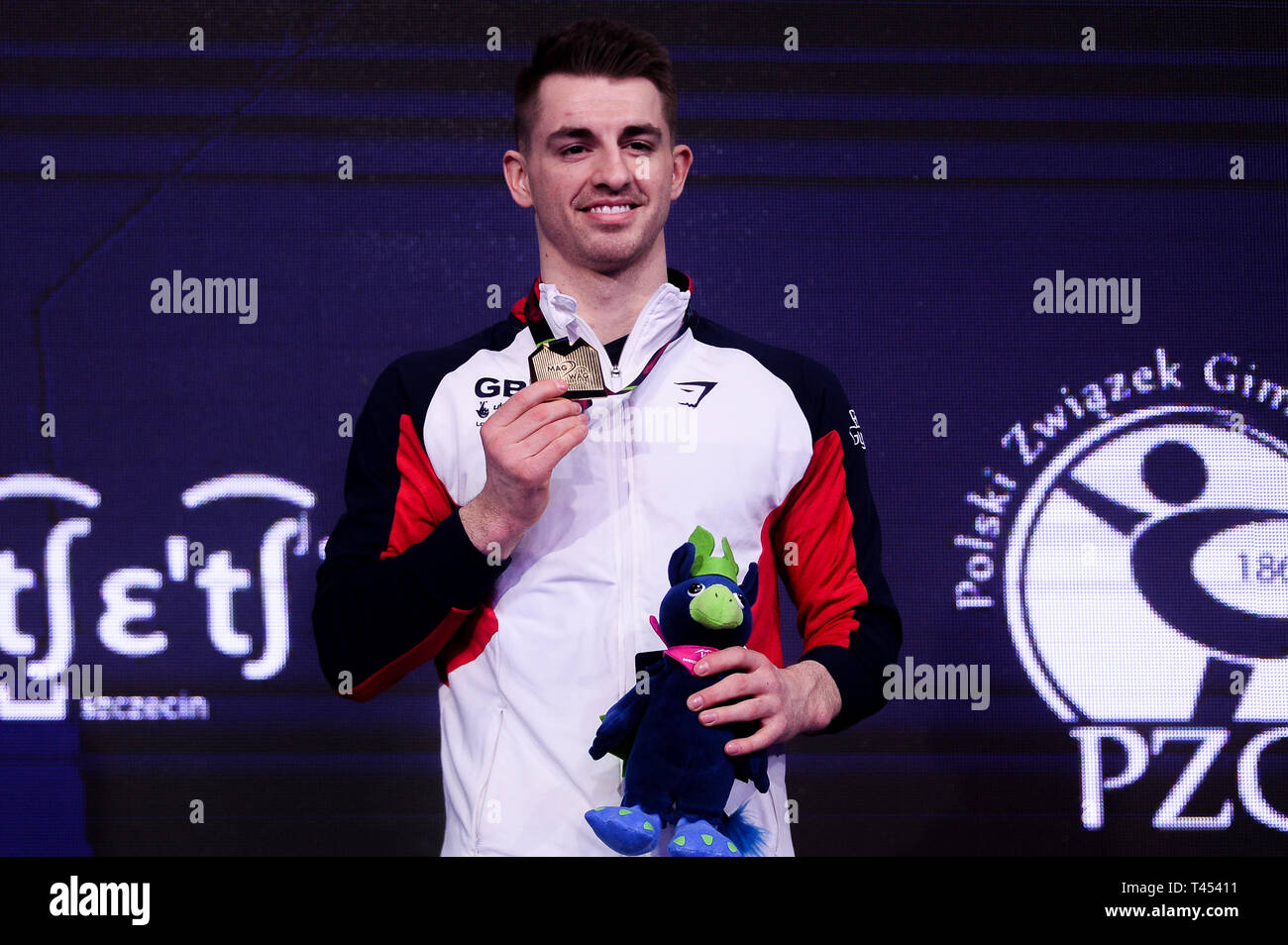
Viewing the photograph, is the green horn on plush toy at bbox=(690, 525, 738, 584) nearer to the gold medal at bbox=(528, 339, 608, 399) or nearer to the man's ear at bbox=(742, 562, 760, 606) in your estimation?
the man's ear at bbox=(742, 562, 760, 606)

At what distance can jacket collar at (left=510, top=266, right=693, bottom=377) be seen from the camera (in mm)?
1841

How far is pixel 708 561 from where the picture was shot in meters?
1.71

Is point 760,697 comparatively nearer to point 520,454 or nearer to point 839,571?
point 839,571

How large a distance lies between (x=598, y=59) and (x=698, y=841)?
111 centimetres

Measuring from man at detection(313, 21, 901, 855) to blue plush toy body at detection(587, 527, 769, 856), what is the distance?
42 millimetres

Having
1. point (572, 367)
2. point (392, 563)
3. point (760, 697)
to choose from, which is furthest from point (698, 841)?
point (572, 367)

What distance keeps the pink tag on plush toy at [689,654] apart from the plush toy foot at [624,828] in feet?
0.66

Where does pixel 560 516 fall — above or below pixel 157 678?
above

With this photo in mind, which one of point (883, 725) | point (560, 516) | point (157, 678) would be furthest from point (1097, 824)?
point (157, 678)

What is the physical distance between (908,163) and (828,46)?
0.26 metres

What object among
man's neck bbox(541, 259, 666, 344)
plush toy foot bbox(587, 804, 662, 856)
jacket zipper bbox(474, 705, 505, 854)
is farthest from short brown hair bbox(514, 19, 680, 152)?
plush toy foot bbox(587, 804, 662, 856)
